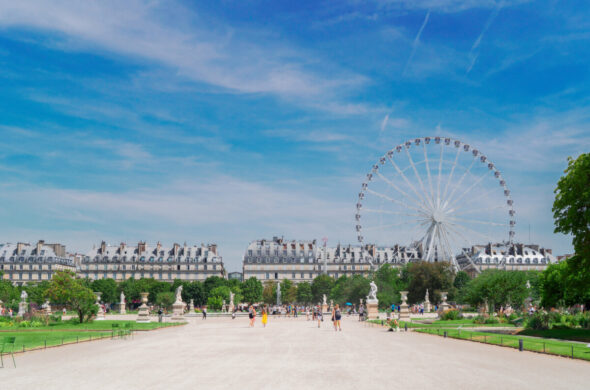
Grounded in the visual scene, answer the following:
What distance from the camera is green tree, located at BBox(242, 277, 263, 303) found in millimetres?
124944

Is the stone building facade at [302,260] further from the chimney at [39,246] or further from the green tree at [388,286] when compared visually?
the chimney at [39,246]

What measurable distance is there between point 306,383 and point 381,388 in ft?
6.48

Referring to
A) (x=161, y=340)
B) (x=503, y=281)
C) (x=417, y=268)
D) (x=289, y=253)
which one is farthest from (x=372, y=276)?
(x=161, y=340)

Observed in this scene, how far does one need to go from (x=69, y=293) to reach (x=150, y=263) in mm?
103333

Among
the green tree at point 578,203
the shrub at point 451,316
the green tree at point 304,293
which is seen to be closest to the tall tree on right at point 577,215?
the green tree at point 578,203

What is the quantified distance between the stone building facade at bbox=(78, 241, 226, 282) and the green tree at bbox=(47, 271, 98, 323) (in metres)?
97.4

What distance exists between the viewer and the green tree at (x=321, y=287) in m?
127

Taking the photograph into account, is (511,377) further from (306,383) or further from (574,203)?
(574,203)

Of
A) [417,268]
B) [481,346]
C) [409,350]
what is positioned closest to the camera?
[409,350]

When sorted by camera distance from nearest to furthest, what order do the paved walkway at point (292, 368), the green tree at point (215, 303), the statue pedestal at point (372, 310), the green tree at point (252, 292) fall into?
1. the paved walkway at point (292, 368)
2. the statue pedestal at point (372, 310)
3. the green tree at point (215, 303)
4. the green tree at point (252, 292)

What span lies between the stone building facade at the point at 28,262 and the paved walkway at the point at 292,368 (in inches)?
4885

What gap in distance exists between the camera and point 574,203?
3312cm

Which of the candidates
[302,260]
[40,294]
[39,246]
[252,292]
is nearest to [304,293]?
[252,292]

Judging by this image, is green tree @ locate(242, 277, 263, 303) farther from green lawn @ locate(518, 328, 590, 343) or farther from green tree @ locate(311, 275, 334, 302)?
green lawn @ locate(518, 328, 590, 343)
